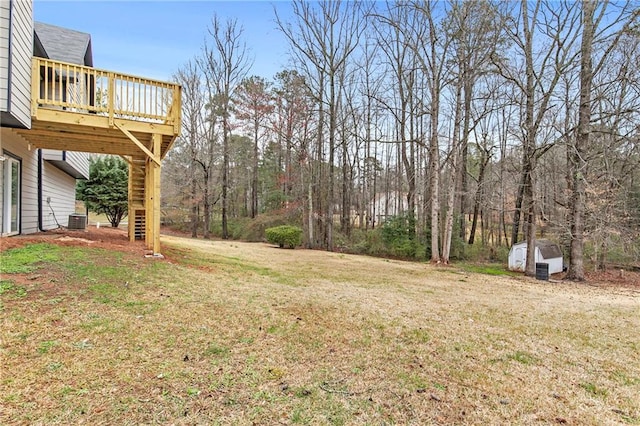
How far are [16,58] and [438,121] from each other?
593 inches

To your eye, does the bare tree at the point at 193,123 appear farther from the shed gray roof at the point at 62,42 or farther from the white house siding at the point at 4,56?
the white house siding at the point at 4,56

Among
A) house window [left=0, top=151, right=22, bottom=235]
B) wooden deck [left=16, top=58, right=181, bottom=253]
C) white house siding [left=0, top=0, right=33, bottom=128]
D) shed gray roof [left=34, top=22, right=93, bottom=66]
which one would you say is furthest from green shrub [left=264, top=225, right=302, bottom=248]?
white house siding [left=0, top=0, right=33, bottom=128]

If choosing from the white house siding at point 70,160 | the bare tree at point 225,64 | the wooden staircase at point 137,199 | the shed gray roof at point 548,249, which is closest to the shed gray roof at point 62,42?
the white house siding at point 70,160

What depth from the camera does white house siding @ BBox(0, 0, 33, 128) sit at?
4895 mm

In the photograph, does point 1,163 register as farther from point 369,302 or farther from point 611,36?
point 611,36

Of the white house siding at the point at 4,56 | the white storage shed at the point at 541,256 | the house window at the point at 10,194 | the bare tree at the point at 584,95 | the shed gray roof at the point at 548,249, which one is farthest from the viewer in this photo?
the shed gray roof at the point at 548,249

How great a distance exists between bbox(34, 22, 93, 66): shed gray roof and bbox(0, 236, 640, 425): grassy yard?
6793mm

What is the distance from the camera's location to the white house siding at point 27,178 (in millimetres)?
7145

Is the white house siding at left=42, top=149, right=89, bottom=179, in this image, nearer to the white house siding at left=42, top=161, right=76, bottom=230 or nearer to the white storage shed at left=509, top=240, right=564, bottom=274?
the white house siding at left=42, top=161, right=76, bottom=230

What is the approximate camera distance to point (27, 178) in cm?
823

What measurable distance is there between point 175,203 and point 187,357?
2298 centimetres

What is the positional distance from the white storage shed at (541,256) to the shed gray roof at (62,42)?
16237 millimetres

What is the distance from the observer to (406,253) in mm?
15125

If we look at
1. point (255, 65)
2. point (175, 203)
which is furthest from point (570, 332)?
point (175, 203)
